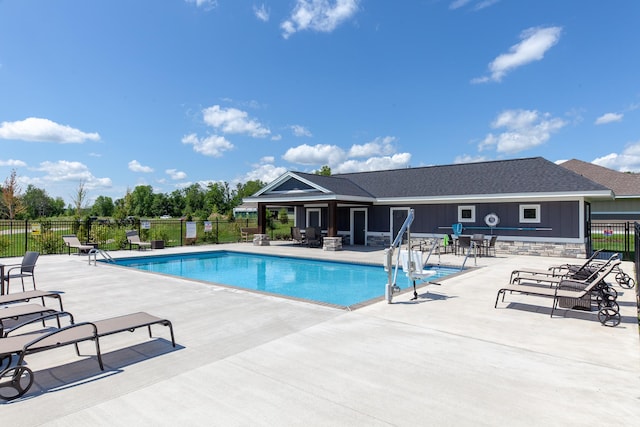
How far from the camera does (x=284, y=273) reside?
44.7 feet

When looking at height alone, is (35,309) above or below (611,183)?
below

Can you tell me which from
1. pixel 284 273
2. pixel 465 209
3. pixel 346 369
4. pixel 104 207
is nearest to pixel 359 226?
pixel 465 209

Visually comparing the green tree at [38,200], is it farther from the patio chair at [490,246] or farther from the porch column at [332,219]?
the patio chair at [490,246]

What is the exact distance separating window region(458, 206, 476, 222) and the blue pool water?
6242 mm

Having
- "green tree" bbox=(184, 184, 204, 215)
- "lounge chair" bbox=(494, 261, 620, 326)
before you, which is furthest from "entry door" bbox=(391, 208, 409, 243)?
"green tree" bbox=(184, 184, 204, 215)

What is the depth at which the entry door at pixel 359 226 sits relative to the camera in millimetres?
21531

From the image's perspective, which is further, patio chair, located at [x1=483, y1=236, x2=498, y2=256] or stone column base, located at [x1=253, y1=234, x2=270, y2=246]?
stone column base, located at [x1=253, y1=234, x2=270, y2=246]

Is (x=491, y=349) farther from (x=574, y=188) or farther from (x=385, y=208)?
(x=385, y=208)

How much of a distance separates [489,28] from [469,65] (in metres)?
2.84

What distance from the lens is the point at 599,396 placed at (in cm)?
345

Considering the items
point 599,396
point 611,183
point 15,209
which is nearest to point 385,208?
point 599,396

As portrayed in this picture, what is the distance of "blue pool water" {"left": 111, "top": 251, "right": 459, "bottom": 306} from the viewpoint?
1032cm

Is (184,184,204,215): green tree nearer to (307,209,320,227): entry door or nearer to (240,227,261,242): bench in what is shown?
(240,227,261,242): bench

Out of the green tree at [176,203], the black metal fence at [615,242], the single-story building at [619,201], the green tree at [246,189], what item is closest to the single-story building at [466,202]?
the black metal fence at [615,242]
